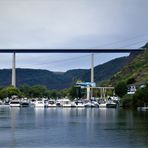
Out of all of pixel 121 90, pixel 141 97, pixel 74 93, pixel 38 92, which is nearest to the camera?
pixel 141 97

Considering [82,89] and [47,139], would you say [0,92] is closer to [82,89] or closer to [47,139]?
[82,89]

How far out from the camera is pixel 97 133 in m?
42.9

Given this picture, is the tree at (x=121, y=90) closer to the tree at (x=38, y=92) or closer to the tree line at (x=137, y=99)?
the tree line at (x=137, y=99)

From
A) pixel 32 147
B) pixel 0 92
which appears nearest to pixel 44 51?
pixel 0 92

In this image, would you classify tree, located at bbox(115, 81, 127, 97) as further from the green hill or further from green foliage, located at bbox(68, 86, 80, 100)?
green foliage, located at bbox(68, 86, 80, 100)

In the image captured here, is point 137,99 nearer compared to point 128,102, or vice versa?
point 137,99

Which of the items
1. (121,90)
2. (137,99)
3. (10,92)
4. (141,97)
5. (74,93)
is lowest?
(137,99)

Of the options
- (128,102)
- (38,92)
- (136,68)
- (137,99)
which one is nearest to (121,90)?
(128,102)

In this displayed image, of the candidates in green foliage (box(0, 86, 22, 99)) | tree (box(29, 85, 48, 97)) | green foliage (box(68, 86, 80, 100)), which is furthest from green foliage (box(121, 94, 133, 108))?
tree (box(29, 85, 48, 97))

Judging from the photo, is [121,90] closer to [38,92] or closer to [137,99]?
[137,99]

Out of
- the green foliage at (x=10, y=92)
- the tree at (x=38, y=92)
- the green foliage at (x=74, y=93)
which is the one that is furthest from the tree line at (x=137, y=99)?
the tree at (x=38, y=92)

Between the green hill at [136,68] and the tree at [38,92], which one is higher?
the green hill at [136,68]

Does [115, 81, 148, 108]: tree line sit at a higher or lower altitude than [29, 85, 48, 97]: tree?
lower

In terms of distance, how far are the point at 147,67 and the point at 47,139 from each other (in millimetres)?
120450
